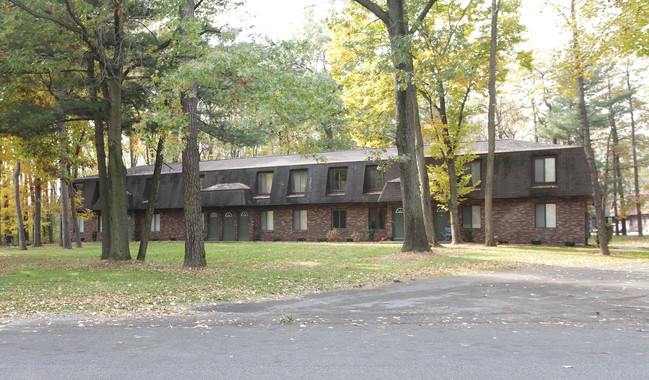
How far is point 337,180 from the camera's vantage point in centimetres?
3500

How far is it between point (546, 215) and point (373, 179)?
35.2 feet

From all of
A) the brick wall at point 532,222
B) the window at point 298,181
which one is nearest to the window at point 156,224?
the window at point 298,181

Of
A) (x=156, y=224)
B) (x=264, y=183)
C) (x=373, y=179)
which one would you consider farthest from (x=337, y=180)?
(x=156, y=224)

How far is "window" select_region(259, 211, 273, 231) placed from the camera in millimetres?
37069

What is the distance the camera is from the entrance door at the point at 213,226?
126ft

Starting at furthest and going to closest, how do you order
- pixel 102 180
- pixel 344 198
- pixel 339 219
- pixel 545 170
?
pixel 339 219 → pixel 344 198 → pixel 545 170 → pixel 102 180

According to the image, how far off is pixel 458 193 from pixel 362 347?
24.7 metres

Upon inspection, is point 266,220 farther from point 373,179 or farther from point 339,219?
point 373,179

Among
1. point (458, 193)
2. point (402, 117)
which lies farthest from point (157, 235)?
point (402, 117)

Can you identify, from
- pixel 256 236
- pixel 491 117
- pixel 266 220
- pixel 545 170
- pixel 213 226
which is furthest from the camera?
pixel 213 226

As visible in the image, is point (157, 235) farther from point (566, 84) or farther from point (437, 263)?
point (566, 84)

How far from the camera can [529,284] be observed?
12.0 meters

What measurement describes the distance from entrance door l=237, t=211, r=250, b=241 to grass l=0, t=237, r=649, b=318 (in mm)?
16200

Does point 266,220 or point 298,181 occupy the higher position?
point 298,181
